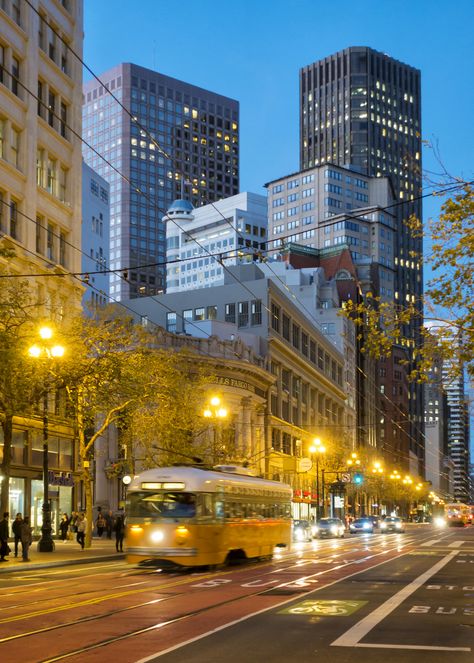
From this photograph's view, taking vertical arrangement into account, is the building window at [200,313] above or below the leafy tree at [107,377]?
above

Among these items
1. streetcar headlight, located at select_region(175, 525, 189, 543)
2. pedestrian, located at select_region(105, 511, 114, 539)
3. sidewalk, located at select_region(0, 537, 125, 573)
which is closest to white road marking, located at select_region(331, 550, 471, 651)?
streetcar headlight, located at select_region(175, 525, 189, 543)

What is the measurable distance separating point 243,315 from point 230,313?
2.12 meters

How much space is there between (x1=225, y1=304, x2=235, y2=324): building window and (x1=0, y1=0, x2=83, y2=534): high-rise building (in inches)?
1469

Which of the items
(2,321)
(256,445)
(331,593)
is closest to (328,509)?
(256,445)

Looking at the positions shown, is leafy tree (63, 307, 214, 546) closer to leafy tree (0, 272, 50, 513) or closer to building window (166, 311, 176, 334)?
leafy tree (0, 272, 50, 513)

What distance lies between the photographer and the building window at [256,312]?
3671 inches

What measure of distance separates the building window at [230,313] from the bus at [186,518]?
198 feet

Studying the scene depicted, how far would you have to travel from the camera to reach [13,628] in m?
16.2

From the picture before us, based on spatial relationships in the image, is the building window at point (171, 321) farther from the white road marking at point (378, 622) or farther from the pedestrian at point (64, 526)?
the white road marking at point (378, 622)

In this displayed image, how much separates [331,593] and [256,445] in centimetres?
6156

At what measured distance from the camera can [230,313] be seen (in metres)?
96.6

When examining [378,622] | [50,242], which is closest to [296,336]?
[50,242]

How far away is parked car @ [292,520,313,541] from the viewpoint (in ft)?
228

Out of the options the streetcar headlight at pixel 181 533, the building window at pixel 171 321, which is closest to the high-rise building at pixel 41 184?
the streetcar headlight at pixel 181 533
